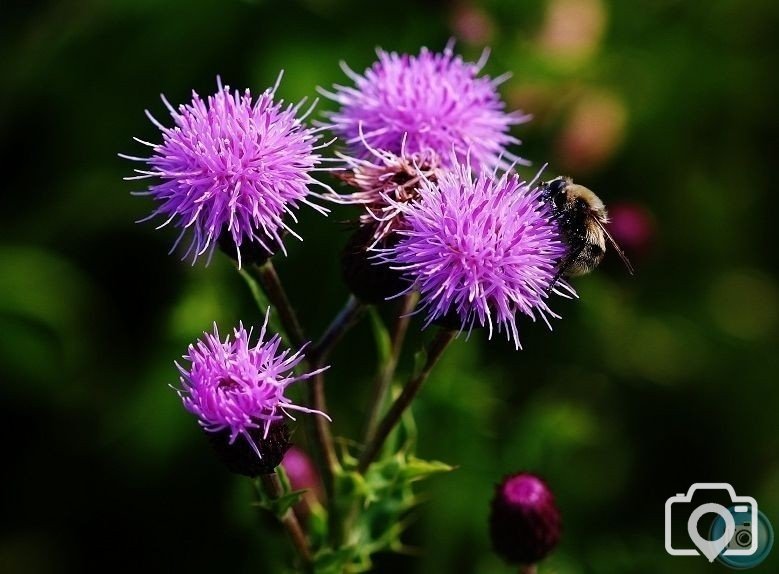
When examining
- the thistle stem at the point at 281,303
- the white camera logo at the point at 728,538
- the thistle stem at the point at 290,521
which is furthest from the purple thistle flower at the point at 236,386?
the white camera logo at the point at 728,538

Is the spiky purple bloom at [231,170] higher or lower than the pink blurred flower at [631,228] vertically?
lower

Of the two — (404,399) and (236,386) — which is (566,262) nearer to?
(404,399)

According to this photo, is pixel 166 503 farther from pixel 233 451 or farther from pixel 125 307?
pixel 233 451

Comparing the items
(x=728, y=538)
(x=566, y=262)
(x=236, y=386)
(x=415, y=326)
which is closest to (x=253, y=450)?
(x=236, y=386)

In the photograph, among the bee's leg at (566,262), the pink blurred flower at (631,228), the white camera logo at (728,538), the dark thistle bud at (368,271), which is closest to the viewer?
the bee's leg at (566,262)

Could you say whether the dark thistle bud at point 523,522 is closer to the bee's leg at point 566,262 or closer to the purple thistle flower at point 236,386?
the bee's leg at point 566,262

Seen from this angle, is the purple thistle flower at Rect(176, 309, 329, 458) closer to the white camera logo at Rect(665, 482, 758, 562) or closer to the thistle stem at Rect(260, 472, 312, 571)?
the thistle stem at Rect(260, 472, 312, 571)
